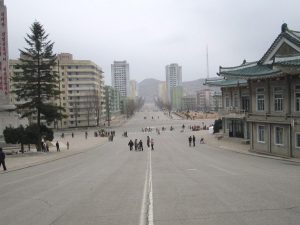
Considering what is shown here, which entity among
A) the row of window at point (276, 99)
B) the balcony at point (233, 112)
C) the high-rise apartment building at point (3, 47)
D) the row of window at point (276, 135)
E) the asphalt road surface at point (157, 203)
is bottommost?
the asphalt road surface at point (157, 203)

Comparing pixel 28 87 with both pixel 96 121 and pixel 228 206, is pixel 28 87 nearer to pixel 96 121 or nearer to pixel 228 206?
pixel 228 206

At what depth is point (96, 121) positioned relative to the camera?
131750 millimetres

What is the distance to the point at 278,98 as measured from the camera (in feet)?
116

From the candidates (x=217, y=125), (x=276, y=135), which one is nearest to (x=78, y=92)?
Answer: (x=217, y=125)

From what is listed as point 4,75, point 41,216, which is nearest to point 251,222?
point 41,216

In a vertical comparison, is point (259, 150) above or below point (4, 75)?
below

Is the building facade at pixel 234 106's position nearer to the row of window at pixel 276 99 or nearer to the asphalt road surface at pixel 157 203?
the row of window at pixel 276 99

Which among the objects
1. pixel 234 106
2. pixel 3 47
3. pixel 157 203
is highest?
pixel 3 47

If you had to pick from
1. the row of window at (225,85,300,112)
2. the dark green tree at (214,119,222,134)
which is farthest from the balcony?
the row of window at (225,85,300,112)

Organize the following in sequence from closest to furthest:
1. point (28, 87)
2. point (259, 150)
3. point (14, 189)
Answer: point (14, 189)
point (259, 150)
point (28, 87)

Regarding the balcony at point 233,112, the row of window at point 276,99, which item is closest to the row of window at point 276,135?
the row of window at point 276,99

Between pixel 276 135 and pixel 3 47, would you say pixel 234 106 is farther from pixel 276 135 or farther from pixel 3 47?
pixel 3 47

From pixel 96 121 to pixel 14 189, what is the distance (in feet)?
379

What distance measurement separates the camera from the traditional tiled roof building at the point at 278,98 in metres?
32.2
